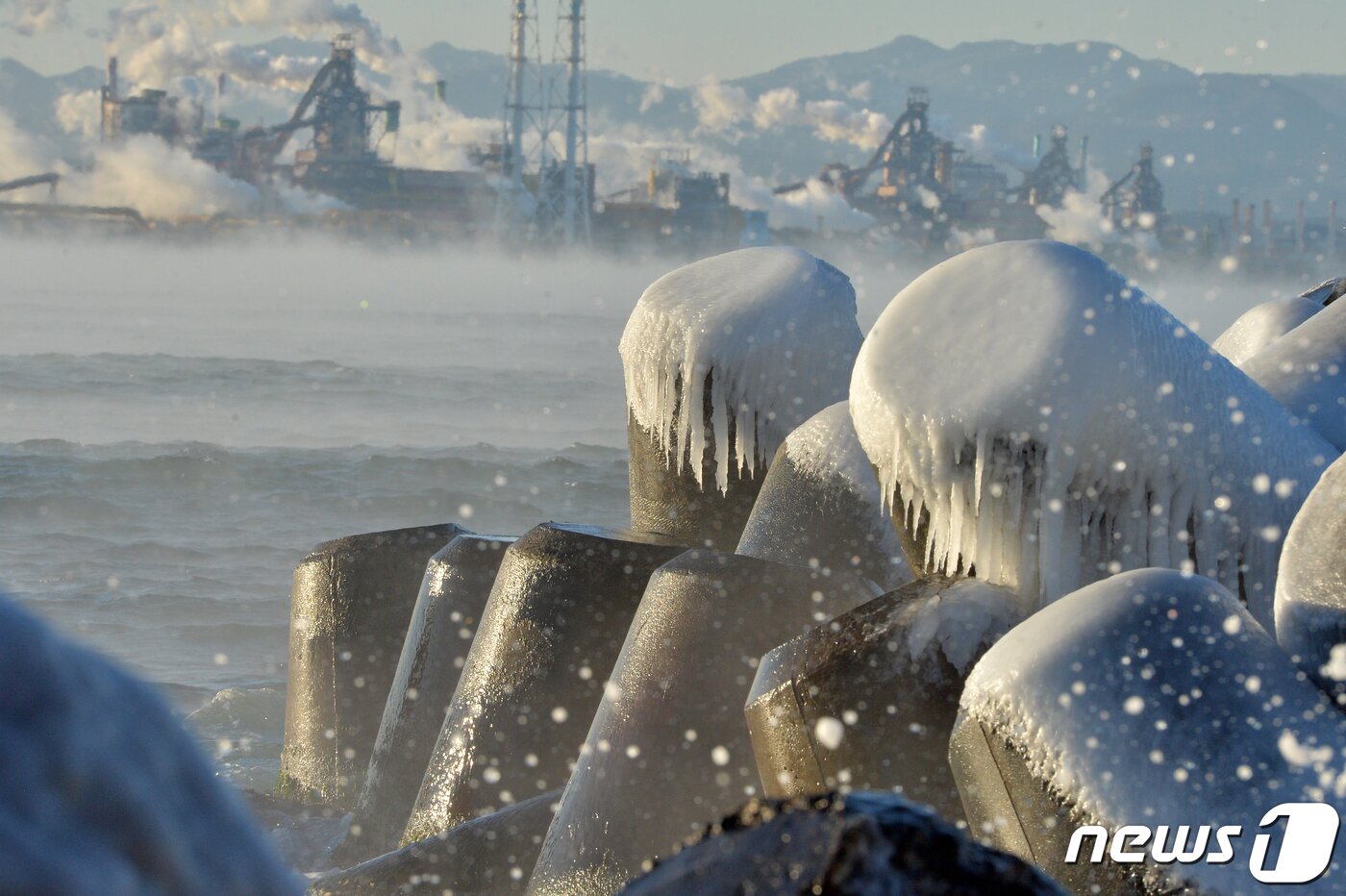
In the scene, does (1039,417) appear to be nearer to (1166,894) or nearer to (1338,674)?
(1338,674)

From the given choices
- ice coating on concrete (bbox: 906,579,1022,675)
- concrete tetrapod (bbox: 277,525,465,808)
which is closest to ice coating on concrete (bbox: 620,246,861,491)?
concrete tetrapod (bbox: 277,525,465,808)

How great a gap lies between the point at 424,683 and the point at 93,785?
16.4 feet

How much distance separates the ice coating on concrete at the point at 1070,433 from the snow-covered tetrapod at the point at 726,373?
6.00 ft

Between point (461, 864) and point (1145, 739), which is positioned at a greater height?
point (1145, 739)

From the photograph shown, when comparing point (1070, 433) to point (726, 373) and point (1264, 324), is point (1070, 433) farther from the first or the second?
point (1264, 324)

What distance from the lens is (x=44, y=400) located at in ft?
145

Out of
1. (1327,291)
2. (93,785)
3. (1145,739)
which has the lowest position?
(1145,739)

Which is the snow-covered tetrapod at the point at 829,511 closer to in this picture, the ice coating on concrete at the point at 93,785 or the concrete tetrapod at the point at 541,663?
the concrete tetrapod at the point at 541,663

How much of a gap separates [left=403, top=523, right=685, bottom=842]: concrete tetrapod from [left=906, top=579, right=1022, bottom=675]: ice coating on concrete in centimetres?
148

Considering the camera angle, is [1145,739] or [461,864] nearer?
[1145,739]

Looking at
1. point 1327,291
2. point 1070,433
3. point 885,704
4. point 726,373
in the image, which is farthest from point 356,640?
point 1327,291

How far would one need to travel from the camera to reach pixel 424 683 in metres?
5.44

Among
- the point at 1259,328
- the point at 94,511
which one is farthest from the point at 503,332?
the point at 1259,328

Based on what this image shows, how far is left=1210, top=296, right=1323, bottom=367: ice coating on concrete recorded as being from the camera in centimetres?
664
